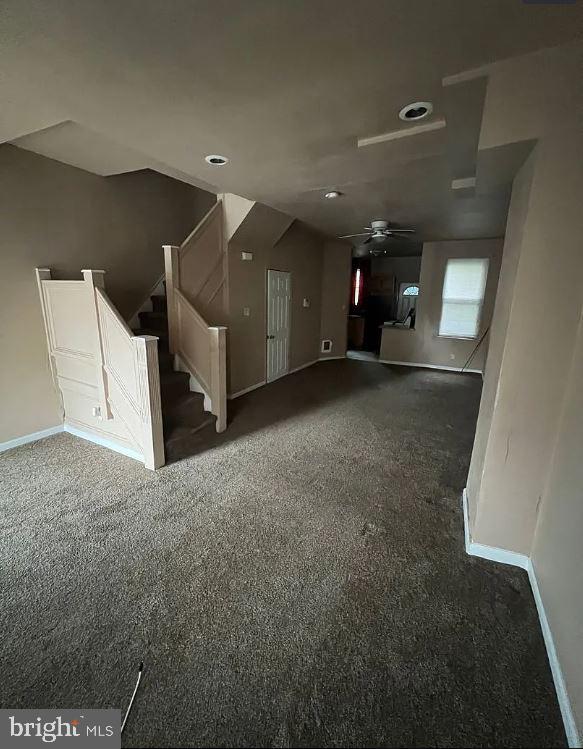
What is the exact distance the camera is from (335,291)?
286 inches

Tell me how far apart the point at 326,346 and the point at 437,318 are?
8.04 feet

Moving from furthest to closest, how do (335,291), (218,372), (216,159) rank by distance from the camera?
1. (335,291)
2. (218,372)
3. (216,159)

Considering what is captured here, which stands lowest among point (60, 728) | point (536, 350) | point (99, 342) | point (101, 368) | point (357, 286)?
point (60, 728)

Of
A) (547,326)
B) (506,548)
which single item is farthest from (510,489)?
(547,326)

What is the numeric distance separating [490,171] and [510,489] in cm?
191

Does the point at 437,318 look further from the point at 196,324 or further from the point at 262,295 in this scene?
the point at 196,324

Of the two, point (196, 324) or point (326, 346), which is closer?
point (196, 324)

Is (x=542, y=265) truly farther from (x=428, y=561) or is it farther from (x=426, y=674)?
(x=426, y=674)

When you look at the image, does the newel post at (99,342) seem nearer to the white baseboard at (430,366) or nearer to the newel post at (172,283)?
the newel post at (172,283)

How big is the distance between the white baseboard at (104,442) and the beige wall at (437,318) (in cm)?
Result: 589

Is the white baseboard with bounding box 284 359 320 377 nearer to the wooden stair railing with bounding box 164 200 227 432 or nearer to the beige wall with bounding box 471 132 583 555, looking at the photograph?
the wooden stair railing with bounding box 164 200 227 432

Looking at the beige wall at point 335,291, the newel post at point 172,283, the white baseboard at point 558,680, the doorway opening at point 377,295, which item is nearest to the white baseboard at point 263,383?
the beige wall at point 335,291

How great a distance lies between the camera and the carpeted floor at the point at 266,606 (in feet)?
4.02

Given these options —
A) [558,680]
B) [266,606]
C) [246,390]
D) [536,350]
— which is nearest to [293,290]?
[246,390]
